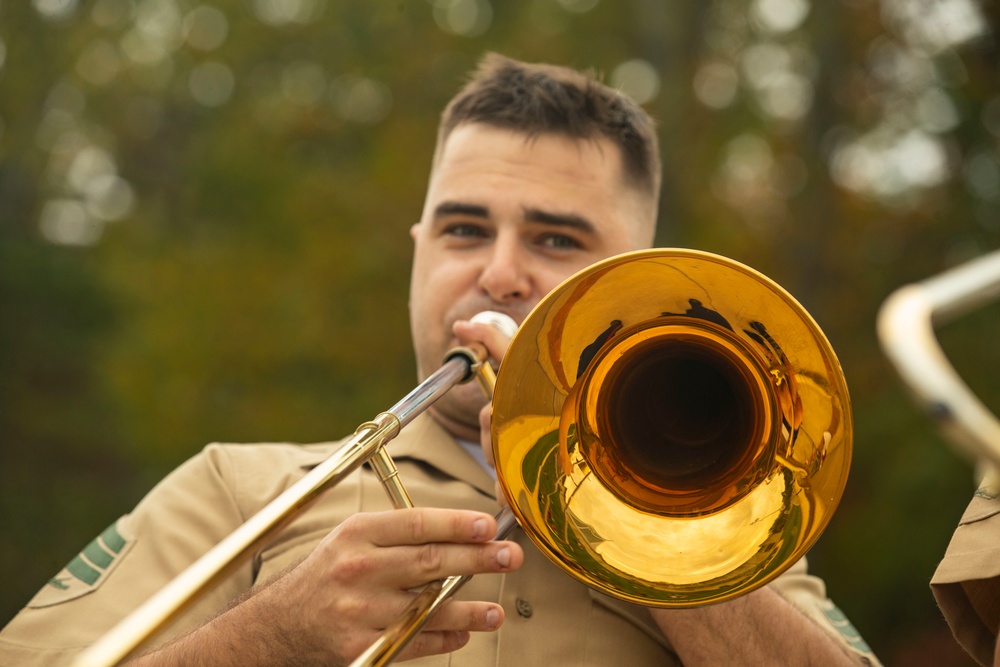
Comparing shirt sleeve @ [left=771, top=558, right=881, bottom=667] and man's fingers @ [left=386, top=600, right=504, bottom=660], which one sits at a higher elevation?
man's fingers @ [left=386, top=600, right=504, bottom=660]

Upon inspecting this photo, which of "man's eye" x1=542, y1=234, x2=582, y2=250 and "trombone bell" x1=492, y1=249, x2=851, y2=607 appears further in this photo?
"man's eye" x1=542, y1=234, x2=582, y2=250

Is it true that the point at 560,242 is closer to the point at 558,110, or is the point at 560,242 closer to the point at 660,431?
the point at 558,110

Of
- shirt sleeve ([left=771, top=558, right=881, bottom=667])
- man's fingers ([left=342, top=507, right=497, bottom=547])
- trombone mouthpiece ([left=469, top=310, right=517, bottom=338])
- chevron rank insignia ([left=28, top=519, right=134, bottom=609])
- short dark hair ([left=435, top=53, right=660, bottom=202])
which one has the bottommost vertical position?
shirt sleeve ([left=771, top=558, right=881, bottom=667])

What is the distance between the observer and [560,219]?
3.01 m

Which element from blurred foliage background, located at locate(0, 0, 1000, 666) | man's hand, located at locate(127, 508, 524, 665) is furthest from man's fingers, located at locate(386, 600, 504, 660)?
blurred foliage background, located at locate(0, 0, 1000, 666)

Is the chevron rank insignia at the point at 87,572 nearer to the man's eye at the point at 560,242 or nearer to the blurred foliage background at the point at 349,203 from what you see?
the man's eye at the point at 560,242

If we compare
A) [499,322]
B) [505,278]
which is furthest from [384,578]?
[505,278]

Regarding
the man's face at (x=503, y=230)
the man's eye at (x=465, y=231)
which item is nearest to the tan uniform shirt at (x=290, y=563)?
the man's face at (x=503, y=230)

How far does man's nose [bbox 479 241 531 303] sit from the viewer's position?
2867 mm

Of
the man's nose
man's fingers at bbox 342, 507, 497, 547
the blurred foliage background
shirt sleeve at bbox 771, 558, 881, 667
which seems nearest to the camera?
man's fingers at bbox 342, 507, 497, 547

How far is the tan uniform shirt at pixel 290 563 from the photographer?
2500 mm

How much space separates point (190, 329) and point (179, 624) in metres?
7.10

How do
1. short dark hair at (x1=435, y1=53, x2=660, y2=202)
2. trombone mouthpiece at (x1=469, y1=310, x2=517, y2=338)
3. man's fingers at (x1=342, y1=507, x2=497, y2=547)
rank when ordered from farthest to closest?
short dark hair at (x1=435, y1=53, x2=660, y2=202)
trombone mouthpiece at (x1=469, y1=310, x2=517, y2=338)
man's fingers at (x1=342, y1=507, x2=497, y2=547)

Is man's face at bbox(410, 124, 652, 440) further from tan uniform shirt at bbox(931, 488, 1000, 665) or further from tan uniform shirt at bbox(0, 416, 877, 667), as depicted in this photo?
tan uniform shirt at bbox(931, 488, 1000, 665)
